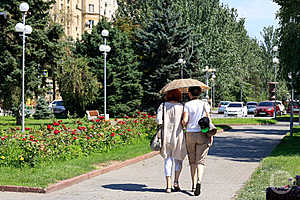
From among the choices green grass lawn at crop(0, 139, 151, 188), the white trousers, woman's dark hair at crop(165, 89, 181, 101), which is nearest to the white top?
woman's dark hair at crop(165, 89, 181, 101)

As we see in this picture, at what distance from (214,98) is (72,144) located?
216ft

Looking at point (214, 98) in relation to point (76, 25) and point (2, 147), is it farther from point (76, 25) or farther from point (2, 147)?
point (2, 147)

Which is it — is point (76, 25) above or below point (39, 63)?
above

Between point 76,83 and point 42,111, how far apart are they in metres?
6.41

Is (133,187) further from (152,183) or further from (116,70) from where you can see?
(116,70)

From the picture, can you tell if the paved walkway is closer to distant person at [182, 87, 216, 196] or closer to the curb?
the curb

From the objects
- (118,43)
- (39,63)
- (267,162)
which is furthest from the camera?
(118,43)

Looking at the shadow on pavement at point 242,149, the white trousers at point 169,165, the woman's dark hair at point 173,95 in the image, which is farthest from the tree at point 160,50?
the white trousers at point 169,165

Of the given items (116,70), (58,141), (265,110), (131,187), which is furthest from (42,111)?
(131,187)

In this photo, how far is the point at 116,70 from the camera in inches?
1704

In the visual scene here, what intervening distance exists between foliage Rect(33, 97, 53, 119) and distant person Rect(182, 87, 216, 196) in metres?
33.5

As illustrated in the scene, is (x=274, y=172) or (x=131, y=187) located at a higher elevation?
(x=274, y=172)

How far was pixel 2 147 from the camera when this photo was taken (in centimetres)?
1134

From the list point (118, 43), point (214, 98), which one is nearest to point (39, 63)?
point (118, 43)
